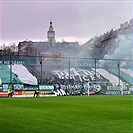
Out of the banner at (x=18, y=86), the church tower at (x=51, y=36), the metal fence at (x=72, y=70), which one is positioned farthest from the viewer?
the church tower at (x=51, y=36)

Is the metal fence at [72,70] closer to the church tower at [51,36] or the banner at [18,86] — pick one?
the banner at [18,86]

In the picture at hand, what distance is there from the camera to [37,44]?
10581 centimetres

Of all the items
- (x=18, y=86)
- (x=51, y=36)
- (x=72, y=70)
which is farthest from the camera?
(x=51, y=36)

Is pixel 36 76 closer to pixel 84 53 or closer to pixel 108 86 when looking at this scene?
pixel 108 86

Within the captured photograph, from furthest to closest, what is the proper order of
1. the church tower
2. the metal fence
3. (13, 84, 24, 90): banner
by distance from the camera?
the church tower < the metal fence < (13, 84, 24, 90): banner

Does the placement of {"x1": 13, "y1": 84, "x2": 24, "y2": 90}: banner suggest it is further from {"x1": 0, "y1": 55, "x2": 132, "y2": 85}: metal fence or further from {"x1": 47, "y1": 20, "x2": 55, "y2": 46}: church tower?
{"x1": 47, "y1": 20, "x2": 55, "y2": 46}: church tower

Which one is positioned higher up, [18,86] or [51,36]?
[51,36]

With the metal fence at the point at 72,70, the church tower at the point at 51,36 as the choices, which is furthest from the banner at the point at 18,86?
the church tower at the point at 51,36

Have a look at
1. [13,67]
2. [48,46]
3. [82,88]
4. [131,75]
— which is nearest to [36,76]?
[13,67]

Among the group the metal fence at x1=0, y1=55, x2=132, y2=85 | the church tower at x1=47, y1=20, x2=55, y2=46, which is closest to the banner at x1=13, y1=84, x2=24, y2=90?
the metal fence at x1=0, y1=55, x2=132, y2=85

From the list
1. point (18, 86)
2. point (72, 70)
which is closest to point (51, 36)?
point (72, 70)

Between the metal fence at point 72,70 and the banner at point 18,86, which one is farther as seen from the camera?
the metal fence at point 72,70

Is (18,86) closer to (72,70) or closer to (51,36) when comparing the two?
(72,70)

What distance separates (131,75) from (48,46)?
1434 inches
